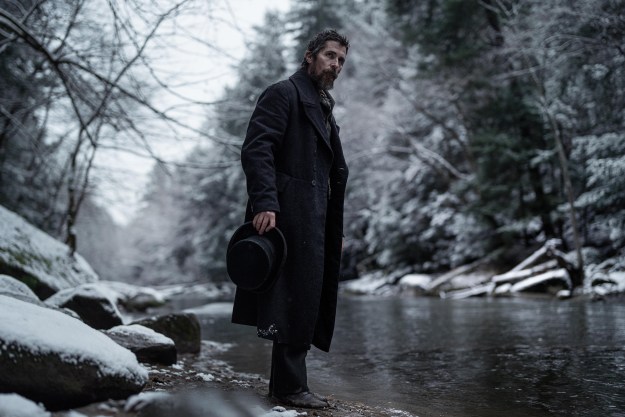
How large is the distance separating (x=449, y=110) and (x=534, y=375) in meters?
16.8

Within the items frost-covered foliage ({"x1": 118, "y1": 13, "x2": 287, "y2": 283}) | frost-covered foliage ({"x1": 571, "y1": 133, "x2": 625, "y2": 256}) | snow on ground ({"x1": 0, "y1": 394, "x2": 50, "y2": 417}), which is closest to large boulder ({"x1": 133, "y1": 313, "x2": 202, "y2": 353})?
snow on ground ({"x1": 0, "y1": 394, "x2": 50, "y2": 417})

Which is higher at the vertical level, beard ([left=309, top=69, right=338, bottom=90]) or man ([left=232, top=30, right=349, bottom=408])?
beard ([left=309, top=69, right=338, bottom=90])

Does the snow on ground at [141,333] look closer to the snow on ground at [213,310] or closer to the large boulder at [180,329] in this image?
the large boulder at [180,329]

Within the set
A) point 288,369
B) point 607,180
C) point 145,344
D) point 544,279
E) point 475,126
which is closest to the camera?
point 288,369

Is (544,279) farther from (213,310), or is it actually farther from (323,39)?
Answer: (323,39)

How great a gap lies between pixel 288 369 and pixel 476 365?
6.11ft

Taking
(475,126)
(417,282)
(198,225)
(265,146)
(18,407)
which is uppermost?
(475,126)

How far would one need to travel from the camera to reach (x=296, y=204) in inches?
98.6

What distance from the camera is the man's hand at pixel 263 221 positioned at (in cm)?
236

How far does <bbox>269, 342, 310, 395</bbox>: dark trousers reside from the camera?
94.8 inches

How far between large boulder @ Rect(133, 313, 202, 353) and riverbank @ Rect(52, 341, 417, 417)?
1.12m

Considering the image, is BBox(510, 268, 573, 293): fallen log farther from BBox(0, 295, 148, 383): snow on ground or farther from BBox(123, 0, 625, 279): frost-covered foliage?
BBox(0, 295, 148, 383): snow on ground

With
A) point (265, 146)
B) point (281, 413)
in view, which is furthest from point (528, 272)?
point (281, 413)

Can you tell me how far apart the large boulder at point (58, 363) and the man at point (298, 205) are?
68 cm
